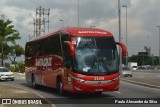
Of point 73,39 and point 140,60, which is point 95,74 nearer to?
point 73,39

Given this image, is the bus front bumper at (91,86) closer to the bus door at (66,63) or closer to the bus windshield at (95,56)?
the bus windshield at (95,56)

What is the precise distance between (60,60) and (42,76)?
198 inches

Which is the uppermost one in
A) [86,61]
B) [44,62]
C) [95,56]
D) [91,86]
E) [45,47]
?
[45,47]

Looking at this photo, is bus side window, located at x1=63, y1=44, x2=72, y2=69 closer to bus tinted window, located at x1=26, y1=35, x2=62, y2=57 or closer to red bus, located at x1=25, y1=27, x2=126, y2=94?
red bus, located at x1=25, y1=27, x2=126, y2=94

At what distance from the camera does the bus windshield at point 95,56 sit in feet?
64.3

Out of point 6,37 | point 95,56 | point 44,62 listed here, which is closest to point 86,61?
point 95,56

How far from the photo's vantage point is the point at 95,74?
19.5 metres

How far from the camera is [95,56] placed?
19.9 m

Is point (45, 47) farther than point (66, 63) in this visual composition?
Yes

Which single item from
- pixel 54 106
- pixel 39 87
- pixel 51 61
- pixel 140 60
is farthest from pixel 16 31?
pixel 140 60

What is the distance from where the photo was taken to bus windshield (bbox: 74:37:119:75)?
19609 millimetres

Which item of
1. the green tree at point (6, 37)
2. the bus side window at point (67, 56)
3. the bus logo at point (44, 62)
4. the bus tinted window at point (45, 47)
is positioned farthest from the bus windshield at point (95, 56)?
the green tree at point (6, 37)

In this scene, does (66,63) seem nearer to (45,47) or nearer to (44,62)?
(45,47)

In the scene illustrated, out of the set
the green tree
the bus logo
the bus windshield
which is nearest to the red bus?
the bus windshield
